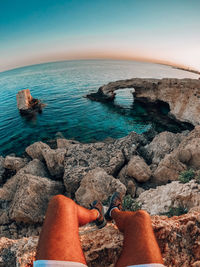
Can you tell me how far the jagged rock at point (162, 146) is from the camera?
8256mm

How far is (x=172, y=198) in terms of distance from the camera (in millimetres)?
4219

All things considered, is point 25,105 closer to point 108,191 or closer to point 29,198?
point 29,198

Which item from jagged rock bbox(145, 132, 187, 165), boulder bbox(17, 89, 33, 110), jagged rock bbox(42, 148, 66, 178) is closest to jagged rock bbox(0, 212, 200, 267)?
jagged rock bbox(42, 148, 66, 178)

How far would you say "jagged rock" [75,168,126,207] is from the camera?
5.25m

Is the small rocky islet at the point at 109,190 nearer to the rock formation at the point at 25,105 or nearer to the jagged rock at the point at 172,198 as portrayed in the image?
the jagged rock at the point at 172,198

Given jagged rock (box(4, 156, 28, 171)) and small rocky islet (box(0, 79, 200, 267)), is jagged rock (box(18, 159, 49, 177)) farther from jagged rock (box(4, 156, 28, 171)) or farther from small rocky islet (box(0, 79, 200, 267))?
jagged rock (box(4, 156, 28, 171))

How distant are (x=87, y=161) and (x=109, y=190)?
2.95m

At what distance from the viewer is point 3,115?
74.4 feet

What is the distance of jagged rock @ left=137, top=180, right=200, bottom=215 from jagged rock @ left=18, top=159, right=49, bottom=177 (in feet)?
18.1

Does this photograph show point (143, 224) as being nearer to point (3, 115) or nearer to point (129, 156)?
point (129, 156)

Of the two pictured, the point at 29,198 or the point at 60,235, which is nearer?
the point at 60,235

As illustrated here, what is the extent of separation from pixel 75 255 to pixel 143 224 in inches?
40.3

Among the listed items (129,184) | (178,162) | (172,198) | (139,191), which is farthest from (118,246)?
(178,162)

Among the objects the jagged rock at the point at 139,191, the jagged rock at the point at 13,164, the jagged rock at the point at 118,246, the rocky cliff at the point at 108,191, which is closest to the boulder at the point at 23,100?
the rocky cliff at the point at 108,191
